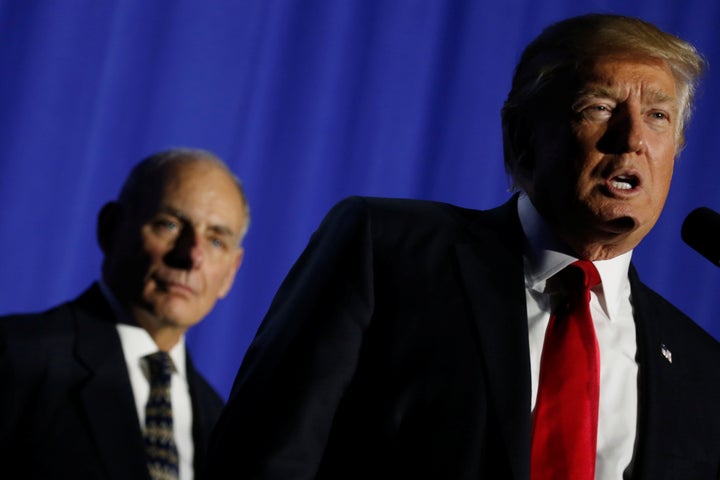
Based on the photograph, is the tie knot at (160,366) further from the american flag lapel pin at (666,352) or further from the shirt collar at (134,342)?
the american flag lapel pin at (666,352)

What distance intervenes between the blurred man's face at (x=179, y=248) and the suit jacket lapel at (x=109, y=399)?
13 cm

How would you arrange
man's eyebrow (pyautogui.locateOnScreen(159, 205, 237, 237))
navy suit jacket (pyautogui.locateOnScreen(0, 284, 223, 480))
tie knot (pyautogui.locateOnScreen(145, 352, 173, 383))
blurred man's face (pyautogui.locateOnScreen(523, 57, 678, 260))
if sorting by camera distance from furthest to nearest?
man's eyebrow (pyautogui.locateOnScreen(159, 205, 237, 237)) < tie knot (pyautogui.locateOnScreen(145, 352, 173, 383)) < navy suit jacket (pyautogui.locateOnScreen(0, 284, 223, 480)) < blurred man's face (pyautogui.locateOnScreen(523, 57, 678, 260))

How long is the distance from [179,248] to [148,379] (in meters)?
0.31

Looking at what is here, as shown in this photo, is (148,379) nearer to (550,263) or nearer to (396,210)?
(396,210)

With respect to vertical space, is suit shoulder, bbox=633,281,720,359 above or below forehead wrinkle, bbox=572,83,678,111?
below

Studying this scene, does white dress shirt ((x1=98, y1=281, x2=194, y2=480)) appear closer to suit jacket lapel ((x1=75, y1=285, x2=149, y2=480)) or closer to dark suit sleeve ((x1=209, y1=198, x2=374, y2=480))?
suit jacket lapel ((x1=75, y1=285, x2=149, y2=480))

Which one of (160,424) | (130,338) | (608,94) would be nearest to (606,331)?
(608,94)

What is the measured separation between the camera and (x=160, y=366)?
6.31 ft

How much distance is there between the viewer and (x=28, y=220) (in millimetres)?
2512

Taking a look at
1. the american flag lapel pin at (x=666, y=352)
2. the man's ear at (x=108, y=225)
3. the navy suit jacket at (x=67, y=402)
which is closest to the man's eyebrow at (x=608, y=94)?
the american flag lapel pin at (x=666, y=352)

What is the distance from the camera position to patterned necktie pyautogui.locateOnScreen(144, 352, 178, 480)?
1773 millimetres

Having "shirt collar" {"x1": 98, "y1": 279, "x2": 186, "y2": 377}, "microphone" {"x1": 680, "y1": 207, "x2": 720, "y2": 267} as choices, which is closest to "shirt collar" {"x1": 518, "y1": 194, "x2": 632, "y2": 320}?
"microphone" {"x1": 680, "y1": 207, "x2": 720, "y2": 267}

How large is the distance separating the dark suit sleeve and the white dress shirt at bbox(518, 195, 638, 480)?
22 cm

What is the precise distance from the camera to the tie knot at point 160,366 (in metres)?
1.90
